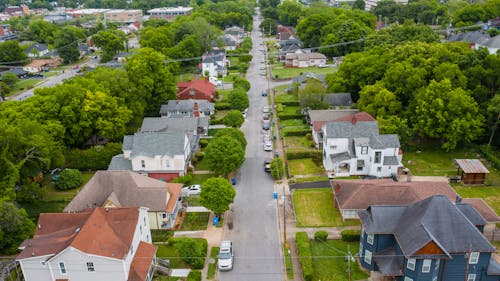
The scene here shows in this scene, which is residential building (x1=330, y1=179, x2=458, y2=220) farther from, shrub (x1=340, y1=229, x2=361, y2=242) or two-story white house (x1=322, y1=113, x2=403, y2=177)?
two-story white house (x1=322, y1=113, x2=403, y2=177)

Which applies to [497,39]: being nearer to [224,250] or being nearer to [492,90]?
[492,90]

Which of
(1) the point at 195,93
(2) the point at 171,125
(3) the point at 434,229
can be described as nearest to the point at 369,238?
(3) the point at 434,229

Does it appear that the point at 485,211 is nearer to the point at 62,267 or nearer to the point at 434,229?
the point at 434,229

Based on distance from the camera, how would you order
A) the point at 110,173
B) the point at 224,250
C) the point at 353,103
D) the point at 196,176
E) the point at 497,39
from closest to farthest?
1. the point at 224,250
2. the point at 110,173
3. the point at 196,176
4. the point at 353,103
5. the point at 497,39

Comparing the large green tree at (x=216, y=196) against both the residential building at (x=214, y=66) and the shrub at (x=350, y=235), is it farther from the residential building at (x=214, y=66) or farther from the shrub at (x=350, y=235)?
the residential building at (x=214, y=66)

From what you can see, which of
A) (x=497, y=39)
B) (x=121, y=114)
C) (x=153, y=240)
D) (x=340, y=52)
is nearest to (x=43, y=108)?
(x=121, y=114)
